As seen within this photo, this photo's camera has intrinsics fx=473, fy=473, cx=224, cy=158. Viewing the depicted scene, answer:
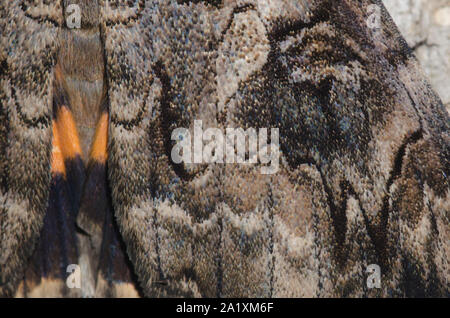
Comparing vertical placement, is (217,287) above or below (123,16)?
below

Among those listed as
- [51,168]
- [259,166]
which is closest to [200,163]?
[259,166]

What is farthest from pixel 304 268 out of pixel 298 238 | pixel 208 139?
pixel 208 139

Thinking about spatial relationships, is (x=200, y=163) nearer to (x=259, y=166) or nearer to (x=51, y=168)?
(x=259, y=166)

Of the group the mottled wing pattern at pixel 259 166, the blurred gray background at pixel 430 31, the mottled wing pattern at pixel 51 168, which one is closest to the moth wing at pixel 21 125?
the mottled wing pattern at pixel 51 168

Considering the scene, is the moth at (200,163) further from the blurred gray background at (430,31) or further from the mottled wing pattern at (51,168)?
the blurred gray background at (430,31)
